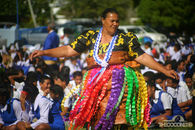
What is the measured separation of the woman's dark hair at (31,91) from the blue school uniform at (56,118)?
38cm

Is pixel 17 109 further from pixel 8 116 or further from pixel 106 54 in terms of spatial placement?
pixel 106 54

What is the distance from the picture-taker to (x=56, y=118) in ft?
15.6

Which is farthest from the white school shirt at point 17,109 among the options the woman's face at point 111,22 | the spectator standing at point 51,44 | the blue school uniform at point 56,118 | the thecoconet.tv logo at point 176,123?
the spectator standing at point 51,44

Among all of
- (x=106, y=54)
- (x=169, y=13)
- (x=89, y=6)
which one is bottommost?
(x=106, y=54)

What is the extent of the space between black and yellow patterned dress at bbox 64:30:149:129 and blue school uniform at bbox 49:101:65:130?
1234 millimetres

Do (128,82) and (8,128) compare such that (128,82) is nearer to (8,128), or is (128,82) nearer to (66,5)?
(8,128)

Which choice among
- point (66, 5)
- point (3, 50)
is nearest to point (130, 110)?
point (3, 50)

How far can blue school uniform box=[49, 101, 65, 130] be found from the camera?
186 inches

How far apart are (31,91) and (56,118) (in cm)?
65

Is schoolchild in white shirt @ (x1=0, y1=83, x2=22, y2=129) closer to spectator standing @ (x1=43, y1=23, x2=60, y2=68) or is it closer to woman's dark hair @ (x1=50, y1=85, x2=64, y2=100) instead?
woman's dark hair @ (x1=50, y1=85, x2=64, y2=100)

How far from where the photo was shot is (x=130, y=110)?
3500 mm

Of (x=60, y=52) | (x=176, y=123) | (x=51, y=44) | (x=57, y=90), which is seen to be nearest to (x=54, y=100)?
(x=57, y=90)

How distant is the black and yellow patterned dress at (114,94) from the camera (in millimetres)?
3488

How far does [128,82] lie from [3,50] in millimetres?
5555
